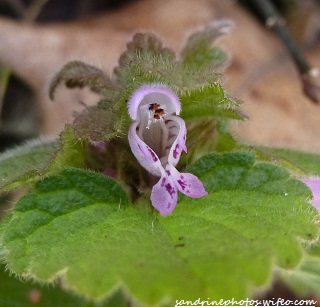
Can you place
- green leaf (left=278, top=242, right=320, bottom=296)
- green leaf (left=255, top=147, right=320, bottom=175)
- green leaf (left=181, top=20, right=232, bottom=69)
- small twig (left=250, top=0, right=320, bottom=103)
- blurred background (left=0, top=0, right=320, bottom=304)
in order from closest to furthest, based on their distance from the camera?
1. green leaf (left=255, top=147, right=320, bottom=175)
2. green leaf (left=181, top=20, right=232, bottom=69)
3. green leaf (left=278, top=242, right=320, bottom=296)
4. small twig (left=250, top=0, right=320, bottom=103)
5. blurred background (left=0, top=0, right=320, bottom=304)

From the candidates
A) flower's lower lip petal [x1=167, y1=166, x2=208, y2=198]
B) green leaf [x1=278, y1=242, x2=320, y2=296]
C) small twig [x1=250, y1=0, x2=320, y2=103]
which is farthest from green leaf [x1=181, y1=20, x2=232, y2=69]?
small twig [x1=250, y1=0, x2=320, y2=103]

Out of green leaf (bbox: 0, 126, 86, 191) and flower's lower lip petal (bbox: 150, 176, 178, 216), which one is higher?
green leaf (bbox: 0, 126, 86, 191)

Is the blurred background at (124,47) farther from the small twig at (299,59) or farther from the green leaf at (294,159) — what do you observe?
the green leaf at (294,159)

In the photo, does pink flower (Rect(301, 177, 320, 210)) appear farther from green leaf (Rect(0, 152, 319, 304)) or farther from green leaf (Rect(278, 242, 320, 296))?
green leaf (Rect(278, 242, 320, 296))

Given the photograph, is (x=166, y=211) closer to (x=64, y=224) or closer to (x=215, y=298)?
(x=64, y=224)

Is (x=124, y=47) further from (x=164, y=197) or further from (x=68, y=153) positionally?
(x=164, y=197)

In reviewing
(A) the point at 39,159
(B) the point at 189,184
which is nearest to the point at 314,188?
(B) the point at 189,184

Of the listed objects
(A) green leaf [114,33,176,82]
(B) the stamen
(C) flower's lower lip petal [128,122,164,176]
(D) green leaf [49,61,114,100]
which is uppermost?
(A) green leaf [114,33,176,82]
